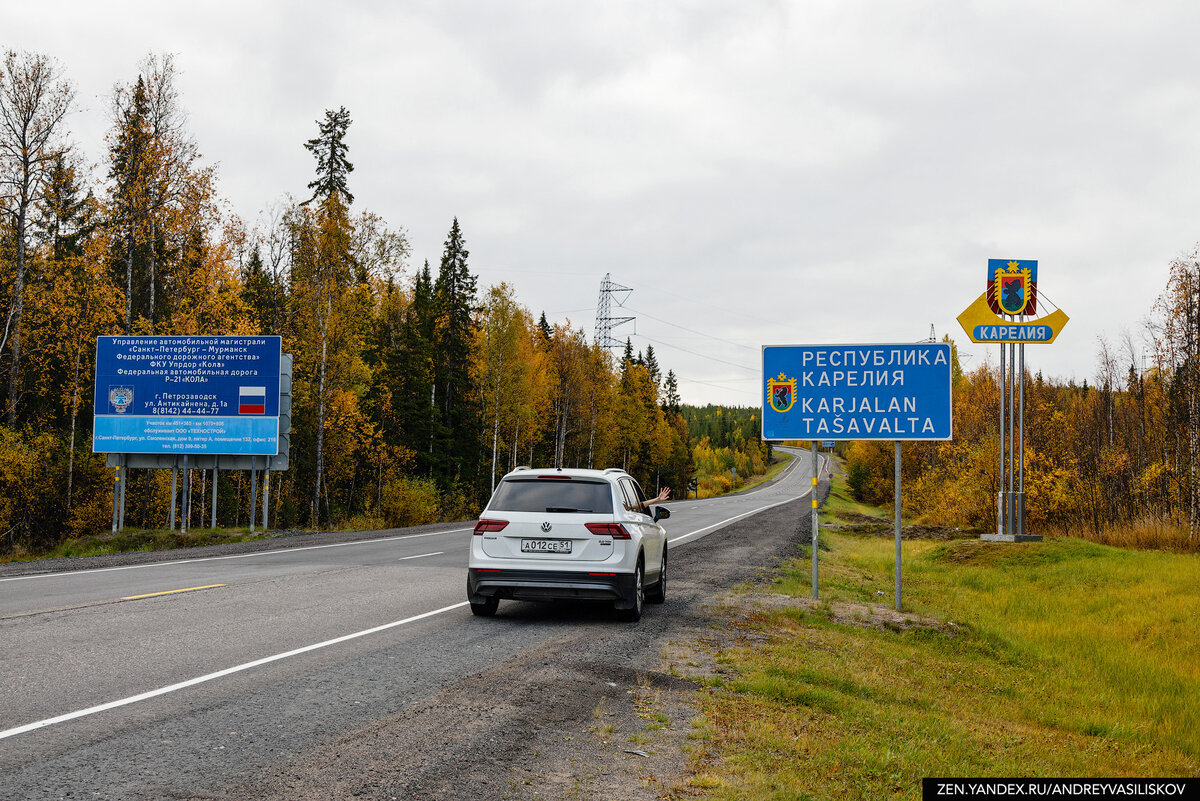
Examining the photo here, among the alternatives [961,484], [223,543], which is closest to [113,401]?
[223,543]

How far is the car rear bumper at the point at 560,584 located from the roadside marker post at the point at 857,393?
4032 mm

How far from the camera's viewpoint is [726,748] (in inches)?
210

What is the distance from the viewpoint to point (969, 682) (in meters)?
9.60

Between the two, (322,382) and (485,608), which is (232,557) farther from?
(322,382)

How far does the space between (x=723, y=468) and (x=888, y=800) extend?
14185cm

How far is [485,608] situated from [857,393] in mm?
6706

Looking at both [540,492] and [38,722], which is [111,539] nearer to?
[540,492]

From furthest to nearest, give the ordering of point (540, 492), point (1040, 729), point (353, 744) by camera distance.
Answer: point (540, 492) < point (1040, 729) < point (353, 744)

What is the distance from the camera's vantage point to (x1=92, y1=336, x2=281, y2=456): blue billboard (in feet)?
78.8

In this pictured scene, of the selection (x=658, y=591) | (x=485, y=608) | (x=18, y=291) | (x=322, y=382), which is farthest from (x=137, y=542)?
(x=658, y=591)

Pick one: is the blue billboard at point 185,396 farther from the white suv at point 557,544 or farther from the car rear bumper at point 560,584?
the car rear bumper at point 560,584

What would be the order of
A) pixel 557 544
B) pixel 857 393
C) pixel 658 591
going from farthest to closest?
pixel 857 393
pixel 658 591
pixel 557 544

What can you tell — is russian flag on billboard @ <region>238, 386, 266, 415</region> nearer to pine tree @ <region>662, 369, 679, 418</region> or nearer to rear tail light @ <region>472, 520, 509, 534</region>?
rear tail light @ <region>472, 520, 509, 534</region>

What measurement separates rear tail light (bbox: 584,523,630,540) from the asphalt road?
1107 millimetres
